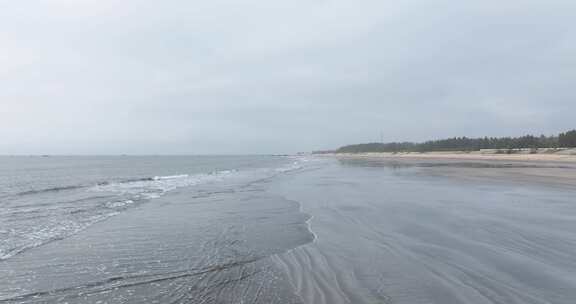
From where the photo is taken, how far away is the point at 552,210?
12.4 metres

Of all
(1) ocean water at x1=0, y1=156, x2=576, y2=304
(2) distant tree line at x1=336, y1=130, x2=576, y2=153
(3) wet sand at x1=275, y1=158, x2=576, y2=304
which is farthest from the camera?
(2) distant tree line at x1=336, y1=130, x2=576, y2=153

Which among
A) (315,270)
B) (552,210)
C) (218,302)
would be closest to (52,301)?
(218,302)

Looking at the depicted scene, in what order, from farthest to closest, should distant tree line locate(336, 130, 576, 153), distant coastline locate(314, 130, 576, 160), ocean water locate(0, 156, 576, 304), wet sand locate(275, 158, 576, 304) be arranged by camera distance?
distant tree line locate(336, 130, 576, 153) → distant coastline locate(314, 130, 576, 160) → ocean water locate(0, 156, 576, 304) → wet sand locate(275, 158, 576, 304)

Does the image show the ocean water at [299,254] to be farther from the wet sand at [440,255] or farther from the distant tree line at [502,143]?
the distant tree line at [502,143]

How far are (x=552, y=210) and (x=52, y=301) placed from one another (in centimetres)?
1493

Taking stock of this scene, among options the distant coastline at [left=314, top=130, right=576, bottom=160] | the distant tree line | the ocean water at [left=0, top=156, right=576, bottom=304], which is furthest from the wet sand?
the distant tree line

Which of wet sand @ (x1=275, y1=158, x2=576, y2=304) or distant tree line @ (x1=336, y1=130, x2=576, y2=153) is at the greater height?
distant tree line @ (x1=336, y1=130, x2=576, y2=153)

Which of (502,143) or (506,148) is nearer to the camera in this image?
(506,148)

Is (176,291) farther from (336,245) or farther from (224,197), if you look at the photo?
(224,197)

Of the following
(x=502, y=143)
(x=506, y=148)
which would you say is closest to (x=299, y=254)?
(x=506, y=148)

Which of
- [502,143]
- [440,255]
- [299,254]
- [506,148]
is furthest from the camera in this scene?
[502,143]

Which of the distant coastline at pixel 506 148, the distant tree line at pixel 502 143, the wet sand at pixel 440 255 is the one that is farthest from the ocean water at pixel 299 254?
the distant tree line at pixel 502 143

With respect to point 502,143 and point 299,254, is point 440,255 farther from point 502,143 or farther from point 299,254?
point 502,143

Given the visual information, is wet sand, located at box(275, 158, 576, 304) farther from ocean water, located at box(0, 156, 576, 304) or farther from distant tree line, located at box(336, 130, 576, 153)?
distant tree line, located at box(336, 130, 576, 153)
